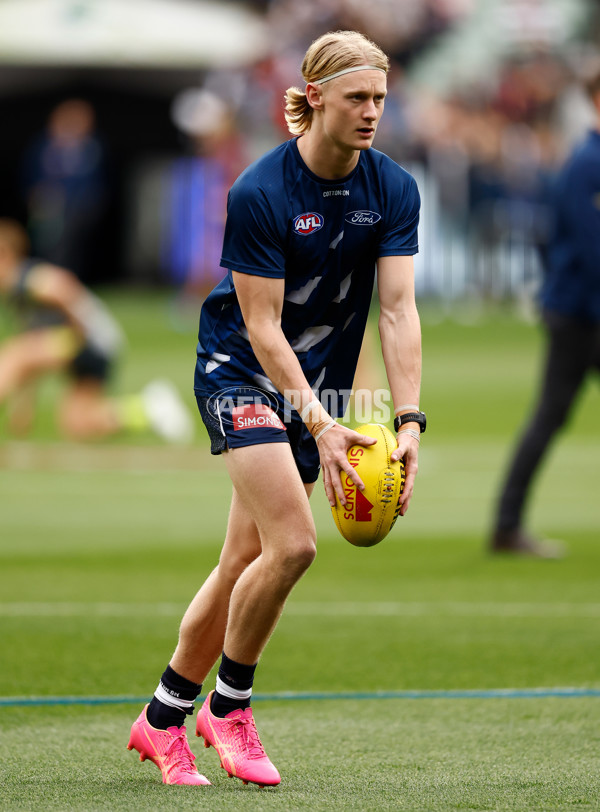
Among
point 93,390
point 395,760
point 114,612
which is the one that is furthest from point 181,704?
point 93,390

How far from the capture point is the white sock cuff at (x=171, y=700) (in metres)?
5.35

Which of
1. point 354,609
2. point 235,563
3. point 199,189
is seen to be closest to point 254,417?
point 235,563

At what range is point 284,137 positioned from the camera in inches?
1000

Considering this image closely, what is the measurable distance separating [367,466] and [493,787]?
113 cm

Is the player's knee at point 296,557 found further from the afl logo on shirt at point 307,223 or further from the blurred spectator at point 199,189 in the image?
the blurred spectator at point 199,189

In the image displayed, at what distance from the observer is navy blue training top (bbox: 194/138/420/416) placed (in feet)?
16.6

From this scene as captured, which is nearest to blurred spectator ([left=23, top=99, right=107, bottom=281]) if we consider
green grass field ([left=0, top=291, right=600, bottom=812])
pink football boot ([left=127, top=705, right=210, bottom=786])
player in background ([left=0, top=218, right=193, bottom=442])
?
player in background ([left=0, top=218, right=193, bottom=442])

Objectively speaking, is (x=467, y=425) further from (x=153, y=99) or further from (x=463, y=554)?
(x=153, y=99)

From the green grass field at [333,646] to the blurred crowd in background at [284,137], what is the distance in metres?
14.4

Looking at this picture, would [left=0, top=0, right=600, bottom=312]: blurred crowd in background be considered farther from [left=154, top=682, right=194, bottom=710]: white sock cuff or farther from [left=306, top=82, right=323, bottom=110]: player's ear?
[left=154, top=682, right=194, bottom=710]: white sock cuff

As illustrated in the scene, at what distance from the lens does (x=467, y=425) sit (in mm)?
17031

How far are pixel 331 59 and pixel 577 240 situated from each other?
14.4 feet

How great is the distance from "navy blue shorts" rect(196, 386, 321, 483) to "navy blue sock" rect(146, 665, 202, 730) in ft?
2.65

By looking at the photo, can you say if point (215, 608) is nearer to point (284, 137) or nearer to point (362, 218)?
point (362, 218)
